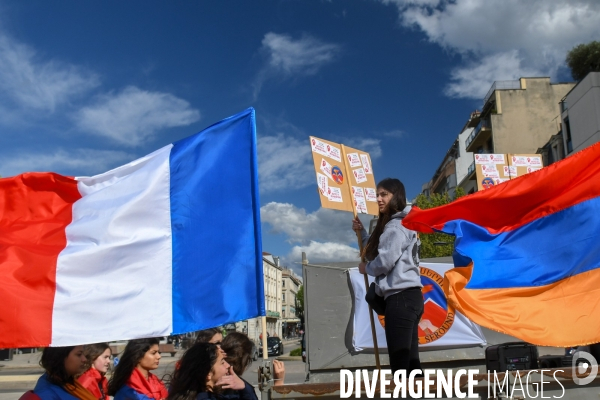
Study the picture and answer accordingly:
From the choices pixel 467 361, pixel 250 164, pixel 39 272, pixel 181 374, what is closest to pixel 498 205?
pixel 250 164

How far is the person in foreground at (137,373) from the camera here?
4664 millimetres

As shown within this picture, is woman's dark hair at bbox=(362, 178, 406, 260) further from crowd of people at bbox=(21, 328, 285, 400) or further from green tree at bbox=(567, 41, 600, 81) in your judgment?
green tree at bbox=(567, 41, 600, 81)

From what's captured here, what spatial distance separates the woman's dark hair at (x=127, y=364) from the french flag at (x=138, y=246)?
132cm

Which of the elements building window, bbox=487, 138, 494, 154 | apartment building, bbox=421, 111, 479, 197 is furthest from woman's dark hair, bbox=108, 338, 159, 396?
apartment building, bbox=421, 111, 479, 197

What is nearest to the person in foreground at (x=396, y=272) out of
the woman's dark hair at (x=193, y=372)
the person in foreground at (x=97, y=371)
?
the woman's dark hair at (x=193, y=372)

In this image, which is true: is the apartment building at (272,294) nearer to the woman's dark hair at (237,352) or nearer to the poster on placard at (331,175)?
the poster on placard at (331,175)

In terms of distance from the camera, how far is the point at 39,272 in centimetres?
368

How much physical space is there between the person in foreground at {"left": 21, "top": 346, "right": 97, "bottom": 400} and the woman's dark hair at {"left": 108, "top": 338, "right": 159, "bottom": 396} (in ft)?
2.57

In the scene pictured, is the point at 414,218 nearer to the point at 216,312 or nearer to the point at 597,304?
the point at 597,304

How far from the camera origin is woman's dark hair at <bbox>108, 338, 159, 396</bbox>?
4.70 metres

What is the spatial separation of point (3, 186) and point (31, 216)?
306 millimetres

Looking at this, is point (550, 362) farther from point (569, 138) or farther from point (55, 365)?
point (569, 138)

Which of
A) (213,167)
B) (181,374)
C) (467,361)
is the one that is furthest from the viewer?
(467,361)

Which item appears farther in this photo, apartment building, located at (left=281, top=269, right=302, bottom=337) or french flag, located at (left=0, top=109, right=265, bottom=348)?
apartment building, located at (left=281, top=269, right=302, bottom=337)
